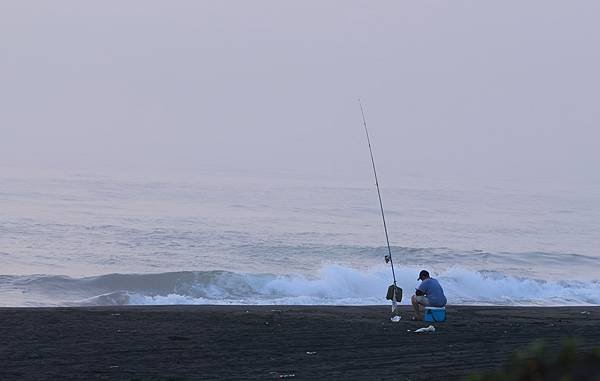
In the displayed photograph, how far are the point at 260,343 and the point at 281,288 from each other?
12.7 m

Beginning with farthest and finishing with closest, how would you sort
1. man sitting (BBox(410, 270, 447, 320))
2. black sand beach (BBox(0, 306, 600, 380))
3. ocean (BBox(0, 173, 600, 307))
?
1. ocean (BBox(0, 173, 600, 307))
2. man sitting (BBox(410, 270, 447, 320))
3. black sand beach (BBox(0, 306, 600, 380))

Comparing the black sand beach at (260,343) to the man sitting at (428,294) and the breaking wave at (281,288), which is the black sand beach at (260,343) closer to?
the man sitting at (428,294)

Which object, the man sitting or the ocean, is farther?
the ocean

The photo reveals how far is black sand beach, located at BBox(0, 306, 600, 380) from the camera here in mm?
9406

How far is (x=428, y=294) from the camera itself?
13672mm

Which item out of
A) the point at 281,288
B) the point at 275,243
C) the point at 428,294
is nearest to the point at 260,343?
the point at 428,294

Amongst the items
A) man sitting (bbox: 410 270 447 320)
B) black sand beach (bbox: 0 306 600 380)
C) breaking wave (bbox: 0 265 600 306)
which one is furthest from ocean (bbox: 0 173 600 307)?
man sitting (bbox: 410 270 447 320)

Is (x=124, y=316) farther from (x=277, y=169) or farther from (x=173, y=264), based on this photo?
(x=277, y=169)

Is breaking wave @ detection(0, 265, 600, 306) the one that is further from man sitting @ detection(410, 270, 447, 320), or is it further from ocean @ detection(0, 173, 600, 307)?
man sitting @ detection(410, 270, 447, 320)

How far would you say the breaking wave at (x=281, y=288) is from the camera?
2166cm

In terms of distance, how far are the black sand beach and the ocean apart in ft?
21.8

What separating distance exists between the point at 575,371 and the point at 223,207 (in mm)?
41171

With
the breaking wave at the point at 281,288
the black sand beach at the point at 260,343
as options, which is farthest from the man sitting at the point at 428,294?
the breaking wave at the point at 281,288

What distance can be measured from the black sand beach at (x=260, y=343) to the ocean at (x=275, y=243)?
6.66 m
